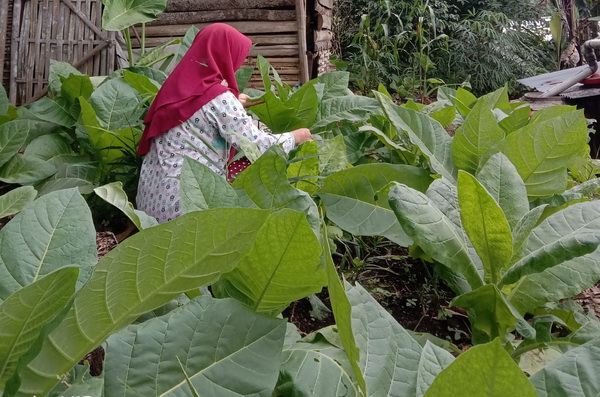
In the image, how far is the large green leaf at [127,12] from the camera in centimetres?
264

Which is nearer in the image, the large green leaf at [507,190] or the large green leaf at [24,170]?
the large green leaf at [507,190]

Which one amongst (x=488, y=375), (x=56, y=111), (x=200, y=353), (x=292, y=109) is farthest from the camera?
(x=56, y=111)

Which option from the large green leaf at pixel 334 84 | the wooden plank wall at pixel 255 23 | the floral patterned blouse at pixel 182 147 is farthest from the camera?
the wooden plank wall at pixel 255 23

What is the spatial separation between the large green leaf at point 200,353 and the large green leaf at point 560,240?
0.37 meters

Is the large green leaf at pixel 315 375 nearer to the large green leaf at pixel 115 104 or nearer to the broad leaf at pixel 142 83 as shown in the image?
the large green leaf at pixel 115 104

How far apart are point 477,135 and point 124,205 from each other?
70 centimetres

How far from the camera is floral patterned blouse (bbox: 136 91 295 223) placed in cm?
227

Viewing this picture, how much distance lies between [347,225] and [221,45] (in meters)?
1.81

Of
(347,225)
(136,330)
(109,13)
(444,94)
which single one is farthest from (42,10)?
(136,330)

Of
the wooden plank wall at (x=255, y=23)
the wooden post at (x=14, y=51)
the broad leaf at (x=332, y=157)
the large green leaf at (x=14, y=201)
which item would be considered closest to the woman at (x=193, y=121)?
the broad leaf at (x=332, y=157)

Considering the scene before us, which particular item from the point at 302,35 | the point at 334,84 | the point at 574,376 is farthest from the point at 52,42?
the point at 574,376

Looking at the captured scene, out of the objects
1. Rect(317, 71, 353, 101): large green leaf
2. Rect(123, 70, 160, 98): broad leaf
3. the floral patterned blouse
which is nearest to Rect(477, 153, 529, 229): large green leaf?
Rect(317, 71, 353, 101): large green leaf

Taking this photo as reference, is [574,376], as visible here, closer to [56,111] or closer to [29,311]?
[29,311]

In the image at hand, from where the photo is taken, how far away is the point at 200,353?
556mm
